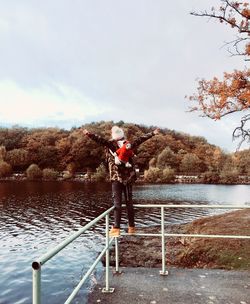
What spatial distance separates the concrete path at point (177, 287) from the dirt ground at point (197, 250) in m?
5.32

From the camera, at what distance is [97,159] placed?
114125 millimetres

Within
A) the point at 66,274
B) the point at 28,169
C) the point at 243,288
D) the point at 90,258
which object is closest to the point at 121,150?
the point at 243,288

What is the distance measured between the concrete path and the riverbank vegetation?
90.0 meters

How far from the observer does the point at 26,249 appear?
871 inches

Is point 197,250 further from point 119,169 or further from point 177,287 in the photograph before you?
point 119,169

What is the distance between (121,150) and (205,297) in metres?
3.23

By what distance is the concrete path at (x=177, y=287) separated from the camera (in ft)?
22.4

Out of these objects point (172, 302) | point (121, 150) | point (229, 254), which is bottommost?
point (229, 254)

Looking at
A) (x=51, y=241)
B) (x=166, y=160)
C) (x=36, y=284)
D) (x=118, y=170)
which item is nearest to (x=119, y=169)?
(x=118, y=170)

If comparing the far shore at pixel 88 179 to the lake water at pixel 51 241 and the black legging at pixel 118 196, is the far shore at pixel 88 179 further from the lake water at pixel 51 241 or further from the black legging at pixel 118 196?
the black legging at pixel 118 196

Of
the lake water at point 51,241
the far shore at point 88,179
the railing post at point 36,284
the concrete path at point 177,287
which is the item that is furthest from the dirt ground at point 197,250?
the far shore at point 88,179

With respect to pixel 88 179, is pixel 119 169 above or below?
above

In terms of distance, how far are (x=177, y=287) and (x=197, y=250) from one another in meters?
10.6

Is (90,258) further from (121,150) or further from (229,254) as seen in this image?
(121,150)
